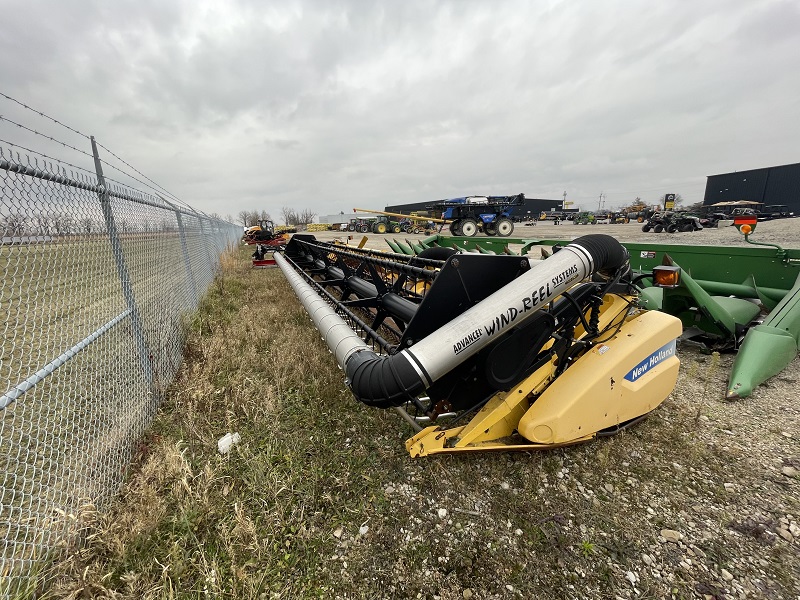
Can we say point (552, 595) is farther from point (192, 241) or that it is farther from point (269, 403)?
point (192, 241)

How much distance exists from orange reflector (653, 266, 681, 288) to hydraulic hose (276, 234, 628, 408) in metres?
1.14

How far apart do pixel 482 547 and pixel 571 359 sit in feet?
4.09

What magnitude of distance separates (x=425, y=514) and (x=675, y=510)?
131cm

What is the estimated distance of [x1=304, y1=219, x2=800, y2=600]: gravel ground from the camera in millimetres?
1528

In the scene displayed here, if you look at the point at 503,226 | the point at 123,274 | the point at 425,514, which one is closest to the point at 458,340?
the point at 425,514

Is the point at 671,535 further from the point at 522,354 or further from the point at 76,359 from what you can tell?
the point at 76,359

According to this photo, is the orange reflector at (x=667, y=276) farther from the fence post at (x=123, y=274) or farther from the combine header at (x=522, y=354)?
the fence post at (x=123, y=274)

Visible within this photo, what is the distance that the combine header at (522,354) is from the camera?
166cm

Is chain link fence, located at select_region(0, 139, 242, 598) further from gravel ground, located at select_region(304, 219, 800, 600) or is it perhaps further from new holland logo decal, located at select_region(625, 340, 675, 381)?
new holland logo decal, located at select_region(625, 340, 675, 381)

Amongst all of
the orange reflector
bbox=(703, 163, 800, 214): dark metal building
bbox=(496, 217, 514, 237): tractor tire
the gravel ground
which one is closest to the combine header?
the gravel ground

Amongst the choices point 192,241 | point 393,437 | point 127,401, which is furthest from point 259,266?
point 393,437

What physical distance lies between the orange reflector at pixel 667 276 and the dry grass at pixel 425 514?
3.10 ft

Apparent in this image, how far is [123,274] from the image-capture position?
2678 millimetres

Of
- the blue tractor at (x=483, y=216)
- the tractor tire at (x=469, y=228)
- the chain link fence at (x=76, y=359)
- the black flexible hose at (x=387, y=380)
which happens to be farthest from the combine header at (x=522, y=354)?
the blue tractor at (x=483, y=216)
